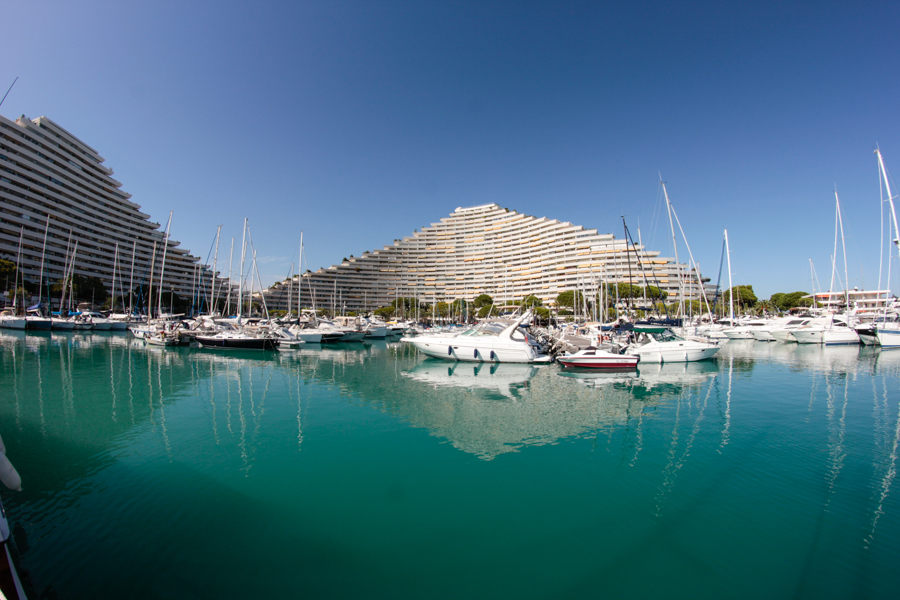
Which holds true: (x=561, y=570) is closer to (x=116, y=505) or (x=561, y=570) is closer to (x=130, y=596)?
(x=130, y=596)

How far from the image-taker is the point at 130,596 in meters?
4.24

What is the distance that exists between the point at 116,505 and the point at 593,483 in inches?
324

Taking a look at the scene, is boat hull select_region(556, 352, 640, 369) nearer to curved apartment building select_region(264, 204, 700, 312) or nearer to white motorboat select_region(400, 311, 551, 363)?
white motorboat select_region(400, 311, 551, 363)

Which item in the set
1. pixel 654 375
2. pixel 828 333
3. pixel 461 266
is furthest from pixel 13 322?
pixel 461 266

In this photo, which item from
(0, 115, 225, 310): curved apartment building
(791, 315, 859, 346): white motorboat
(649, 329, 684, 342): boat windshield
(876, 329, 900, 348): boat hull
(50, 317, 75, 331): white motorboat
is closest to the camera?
(649, 329, 684, 342): boat windshield

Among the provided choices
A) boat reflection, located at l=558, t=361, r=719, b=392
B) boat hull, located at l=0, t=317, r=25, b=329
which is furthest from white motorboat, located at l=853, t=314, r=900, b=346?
boat hull, located at l=0, t=317, r=25, b=329

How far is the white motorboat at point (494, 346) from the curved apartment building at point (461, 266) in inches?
4340

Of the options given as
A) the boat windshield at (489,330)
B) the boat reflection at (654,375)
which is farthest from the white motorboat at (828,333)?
the boat windshield at (489,330)

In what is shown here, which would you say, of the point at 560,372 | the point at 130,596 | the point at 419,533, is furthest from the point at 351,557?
the point at 560,372

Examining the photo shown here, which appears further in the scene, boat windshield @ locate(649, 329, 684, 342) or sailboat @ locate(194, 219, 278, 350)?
sailboat @ locate(194, 219, 278, 350)

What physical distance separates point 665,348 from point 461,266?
453 ft

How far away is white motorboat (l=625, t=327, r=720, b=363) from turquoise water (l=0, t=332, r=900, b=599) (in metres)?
10.3

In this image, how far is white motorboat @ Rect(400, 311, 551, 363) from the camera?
2470 cm

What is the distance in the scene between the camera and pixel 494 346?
24.9 m
